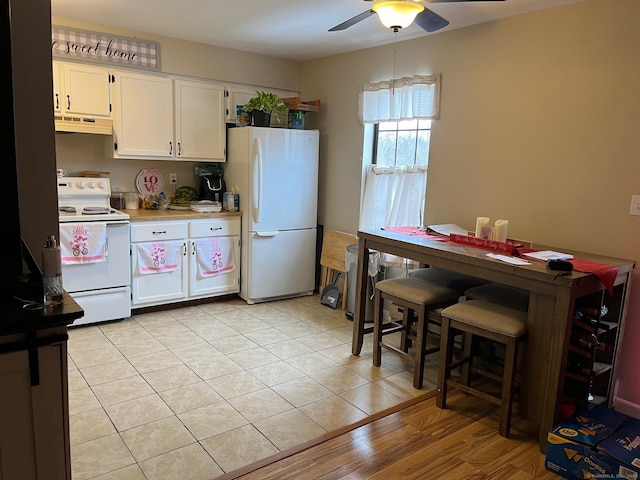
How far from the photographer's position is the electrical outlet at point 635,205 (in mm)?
2709

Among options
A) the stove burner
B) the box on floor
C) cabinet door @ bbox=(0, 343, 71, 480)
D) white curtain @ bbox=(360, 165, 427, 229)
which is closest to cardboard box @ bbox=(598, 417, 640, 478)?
the box on floor

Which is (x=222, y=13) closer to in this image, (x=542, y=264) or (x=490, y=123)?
(x=490, y=123)

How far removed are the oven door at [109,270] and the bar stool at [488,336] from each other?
8.60 feet

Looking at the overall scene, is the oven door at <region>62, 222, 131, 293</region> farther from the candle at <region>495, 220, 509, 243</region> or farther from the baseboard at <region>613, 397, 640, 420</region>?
the baseboard at <region>613, 397, 640, 420</region>

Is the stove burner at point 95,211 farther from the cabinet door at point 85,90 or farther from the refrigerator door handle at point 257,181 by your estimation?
the refrigerator door handle at point 257,181

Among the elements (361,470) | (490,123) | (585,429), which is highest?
(490,123)

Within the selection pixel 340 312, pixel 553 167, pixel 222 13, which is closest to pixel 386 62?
pixel 222 13

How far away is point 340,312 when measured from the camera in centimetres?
454

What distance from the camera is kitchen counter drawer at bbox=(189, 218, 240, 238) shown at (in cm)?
436

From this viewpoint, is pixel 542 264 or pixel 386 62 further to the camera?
pixel 386 62

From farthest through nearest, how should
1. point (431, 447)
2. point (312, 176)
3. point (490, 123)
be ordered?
point (312, 176), point (490, 123), point (431, 447)

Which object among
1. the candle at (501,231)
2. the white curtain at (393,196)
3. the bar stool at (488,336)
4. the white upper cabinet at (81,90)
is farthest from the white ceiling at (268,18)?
the bar stool at (488,336)

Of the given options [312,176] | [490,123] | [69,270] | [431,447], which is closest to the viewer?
[431,447]

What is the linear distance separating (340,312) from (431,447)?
7.09ft
